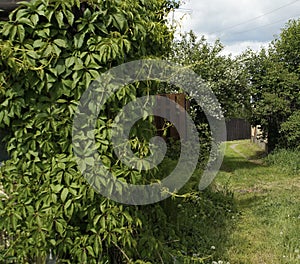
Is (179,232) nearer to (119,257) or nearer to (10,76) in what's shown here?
(119,257)

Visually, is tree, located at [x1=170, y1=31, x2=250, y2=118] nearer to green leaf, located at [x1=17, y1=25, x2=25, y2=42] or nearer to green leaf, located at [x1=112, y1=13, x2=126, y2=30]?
green leaf, located at [x1=112, y1=13, x2=126, y2=30]

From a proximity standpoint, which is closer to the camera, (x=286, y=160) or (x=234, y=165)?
(x=286, y=160)

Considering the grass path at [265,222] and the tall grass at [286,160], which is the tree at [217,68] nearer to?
the tall grass at [286,160]

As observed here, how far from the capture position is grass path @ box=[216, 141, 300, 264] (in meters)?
3.58

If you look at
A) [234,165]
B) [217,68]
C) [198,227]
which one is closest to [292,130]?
[234,165]

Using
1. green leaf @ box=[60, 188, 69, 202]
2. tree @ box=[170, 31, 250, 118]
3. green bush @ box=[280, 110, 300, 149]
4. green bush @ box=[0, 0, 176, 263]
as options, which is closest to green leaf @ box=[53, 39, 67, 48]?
green bush @ box=[0, 0, 176, 263]

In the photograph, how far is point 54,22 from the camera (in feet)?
7.32

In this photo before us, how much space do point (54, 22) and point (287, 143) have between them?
33.5 feet

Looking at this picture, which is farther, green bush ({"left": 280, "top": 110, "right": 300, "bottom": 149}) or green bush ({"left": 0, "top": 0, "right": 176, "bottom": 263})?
green bush ({"left": 280, "top": 110, "right": 300, "bottom": 149})

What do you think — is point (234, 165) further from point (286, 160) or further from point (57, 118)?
point (57, 118)

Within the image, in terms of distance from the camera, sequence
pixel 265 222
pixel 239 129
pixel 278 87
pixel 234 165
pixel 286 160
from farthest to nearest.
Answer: pixel 239 129
pixel 278 87
pixel 234 165
pixel 286 160
pixel 265 222

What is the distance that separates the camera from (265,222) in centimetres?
473

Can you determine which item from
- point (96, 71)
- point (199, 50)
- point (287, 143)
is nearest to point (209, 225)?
point (96, 71)

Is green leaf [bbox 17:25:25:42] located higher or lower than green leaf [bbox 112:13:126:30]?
lower
